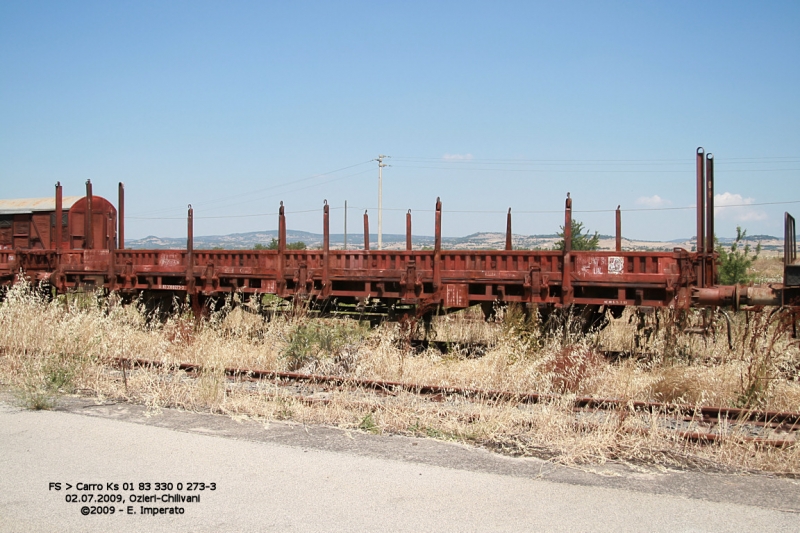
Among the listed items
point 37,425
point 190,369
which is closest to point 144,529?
point 37,425

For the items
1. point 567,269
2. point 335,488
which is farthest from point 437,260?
point 335,488

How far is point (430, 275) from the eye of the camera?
1118 cm

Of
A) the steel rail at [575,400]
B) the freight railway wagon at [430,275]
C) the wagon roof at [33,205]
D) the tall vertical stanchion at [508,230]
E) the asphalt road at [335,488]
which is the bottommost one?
the asphalt road at [335,488]

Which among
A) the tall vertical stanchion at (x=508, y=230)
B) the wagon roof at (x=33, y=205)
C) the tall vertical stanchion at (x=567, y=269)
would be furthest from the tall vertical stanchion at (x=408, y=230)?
the wagon roof at (x=33, y=205)

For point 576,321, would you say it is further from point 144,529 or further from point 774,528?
point 144,529

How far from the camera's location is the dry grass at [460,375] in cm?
617

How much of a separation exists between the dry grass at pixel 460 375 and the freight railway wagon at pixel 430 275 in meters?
A: 0.56

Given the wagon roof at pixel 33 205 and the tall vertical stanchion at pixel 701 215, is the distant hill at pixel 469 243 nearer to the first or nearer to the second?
the wagon roof at pixel 33 205

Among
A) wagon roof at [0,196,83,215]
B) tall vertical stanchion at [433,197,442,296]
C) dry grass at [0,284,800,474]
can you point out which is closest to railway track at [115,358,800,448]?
dry grass at [0,284,800,474]

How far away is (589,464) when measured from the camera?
5590 mm

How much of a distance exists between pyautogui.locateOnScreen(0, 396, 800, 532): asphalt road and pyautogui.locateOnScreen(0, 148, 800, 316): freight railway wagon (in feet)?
16.2

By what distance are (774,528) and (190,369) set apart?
7.97 metres

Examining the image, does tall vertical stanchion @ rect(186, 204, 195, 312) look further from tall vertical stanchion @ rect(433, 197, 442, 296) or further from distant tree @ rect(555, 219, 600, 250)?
distant tree @ rect(555, 219, 600, 250)

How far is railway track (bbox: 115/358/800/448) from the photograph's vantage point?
6.34m
